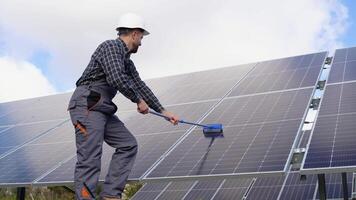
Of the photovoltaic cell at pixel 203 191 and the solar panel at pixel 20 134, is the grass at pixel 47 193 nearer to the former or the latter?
the solar panel at pixel 20 134

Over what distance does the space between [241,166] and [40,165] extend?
3.42 meters

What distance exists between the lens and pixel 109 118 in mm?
5363

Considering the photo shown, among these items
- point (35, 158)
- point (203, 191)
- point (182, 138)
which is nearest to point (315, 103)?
point (182, 138)

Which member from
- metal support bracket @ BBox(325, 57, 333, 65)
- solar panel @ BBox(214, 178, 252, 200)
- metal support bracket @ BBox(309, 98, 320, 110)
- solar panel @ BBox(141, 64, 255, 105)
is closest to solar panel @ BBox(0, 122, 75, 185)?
solar panel @ BBox(141, 64, 255, 105)

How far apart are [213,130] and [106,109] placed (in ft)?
9.03

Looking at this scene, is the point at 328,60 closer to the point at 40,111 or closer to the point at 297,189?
the point at 297,189

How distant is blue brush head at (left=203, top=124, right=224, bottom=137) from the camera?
7605 mm

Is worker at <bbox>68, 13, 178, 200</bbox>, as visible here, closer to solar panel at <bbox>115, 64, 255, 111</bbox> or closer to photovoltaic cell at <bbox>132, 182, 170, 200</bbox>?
solar panel at <bbox>115, 64, 255, 111</bbox>

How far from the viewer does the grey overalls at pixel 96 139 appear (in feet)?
16.3

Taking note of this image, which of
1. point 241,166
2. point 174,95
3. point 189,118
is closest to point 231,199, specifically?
point 189,118

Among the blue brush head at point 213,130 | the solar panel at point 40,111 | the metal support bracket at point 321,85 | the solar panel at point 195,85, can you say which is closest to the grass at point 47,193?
the solar panel at point 40,111

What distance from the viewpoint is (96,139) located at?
507 cm

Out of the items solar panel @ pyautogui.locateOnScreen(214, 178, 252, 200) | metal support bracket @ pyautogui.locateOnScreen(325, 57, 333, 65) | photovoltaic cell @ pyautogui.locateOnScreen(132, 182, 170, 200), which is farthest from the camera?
metal support bracket @ pyautogui.locateOnScreen(325, 57, 333, 65)

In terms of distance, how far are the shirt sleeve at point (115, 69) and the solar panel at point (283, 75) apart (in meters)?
4.63
